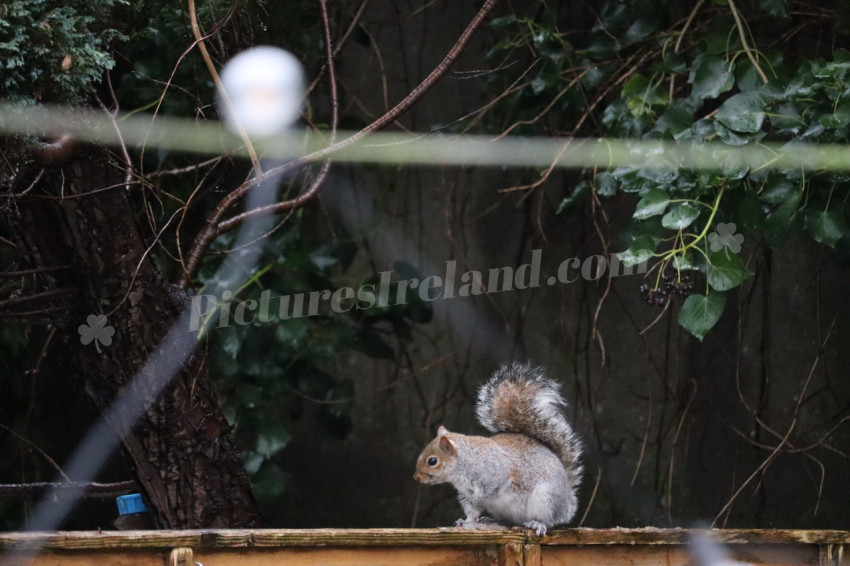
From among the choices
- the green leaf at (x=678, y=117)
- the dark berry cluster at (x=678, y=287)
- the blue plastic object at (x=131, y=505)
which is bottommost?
the blue plastic object at (x=131, y=505)

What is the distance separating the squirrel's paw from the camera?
1.02m

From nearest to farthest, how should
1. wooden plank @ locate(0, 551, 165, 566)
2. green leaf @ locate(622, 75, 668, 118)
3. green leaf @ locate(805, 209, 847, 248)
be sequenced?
1. wooden plank @ locate(0, 551, 165, 566)
2. green leaf @ locate(805, 209, 847, 248)
3. green leaf @ locate(622, 75, 668, 118)

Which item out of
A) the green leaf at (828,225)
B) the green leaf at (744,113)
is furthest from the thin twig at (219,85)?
the green leaf at (828,225)

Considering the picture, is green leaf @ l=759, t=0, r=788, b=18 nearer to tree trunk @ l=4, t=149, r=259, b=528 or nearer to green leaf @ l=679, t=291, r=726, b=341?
green leaf @ l=679, t=291, r=726, b=341

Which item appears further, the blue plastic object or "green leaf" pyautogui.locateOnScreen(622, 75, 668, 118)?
"green leaf" pyautogui.locateOnScreen(622, 75, 668, 118)

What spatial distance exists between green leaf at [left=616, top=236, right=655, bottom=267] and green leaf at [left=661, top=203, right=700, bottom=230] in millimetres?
32

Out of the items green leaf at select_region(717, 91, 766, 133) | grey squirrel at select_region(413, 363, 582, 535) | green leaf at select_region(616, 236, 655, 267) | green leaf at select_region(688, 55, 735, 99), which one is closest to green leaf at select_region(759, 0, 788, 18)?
green leaf at select_region(688, 55, 735, 99)

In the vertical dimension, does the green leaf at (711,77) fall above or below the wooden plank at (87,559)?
above

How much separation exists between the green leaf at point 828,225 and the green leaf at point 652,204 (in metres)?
0.19

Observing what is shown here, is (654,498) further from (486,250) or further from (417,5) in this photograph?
(417,5)

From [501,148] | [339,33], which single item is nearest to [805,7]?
[501,148]

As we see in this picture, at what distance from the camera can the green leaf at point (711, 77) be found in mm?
1355

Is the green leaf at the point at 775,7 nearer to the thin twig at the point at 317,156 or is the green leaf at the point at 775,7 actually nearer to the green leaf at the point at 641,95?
the green leaf at the point at 641,95

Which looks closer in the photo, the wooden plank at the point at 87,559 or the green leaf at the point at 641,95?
the wooden plank at the point at 87,559
